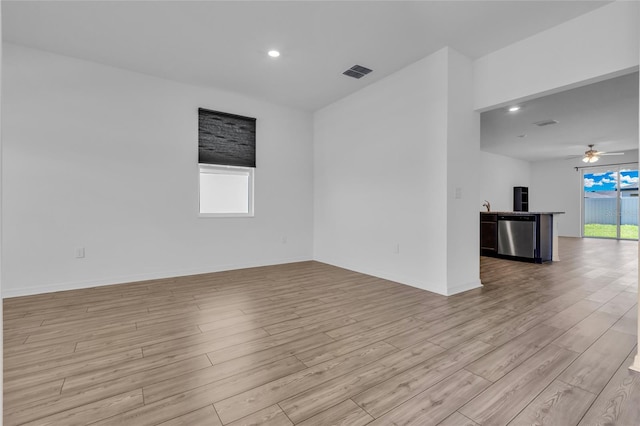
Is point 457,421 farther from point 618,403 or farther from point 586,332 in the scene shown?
point 586,332

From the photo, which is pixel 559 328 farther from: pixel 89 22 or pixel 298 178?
pixel 89 22

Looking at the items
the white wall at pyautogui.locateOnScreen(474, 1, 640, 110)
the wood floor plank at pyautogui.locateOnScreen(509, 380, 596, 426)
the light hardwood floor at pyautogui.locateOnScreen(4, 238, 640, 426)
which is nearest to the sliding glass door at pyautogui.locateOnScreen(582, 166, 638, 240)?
the light hardwood floor at pyautogui.locateOnScreen(4, 238, 640, 426)

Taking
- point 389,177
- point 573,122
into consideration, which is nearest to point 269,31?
point 389,177

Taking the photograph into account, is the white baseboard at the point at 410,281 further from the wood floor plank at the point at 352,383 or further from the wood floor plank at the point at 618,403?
the wood floor plank at the point at 618,403

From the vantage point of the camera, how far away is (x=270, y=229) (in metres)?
5.31

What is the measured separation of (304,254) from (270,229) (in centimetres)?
84

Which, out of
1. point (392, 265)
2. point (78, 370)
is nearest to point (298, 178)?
point (392, 265)

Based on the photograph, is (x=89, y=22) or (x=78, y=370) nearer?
(x=78, y=370)

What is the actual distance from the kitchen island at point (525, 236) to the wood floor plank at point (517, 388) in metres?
4.00

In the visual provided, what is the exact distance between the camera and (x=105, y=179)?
3941 mm

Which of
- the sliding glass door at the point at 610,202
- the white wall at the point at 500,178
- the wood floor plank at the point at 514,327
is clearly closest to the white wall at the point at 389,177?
the wood floor plank at the point at 514,327

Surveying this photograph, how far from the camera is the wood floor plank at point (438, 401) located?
1566 millimetres

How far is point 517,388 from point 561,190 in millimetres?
11099

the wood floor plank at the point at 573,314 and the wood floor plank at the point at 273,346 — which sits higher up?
the wood floor plank at the point at 573,314
